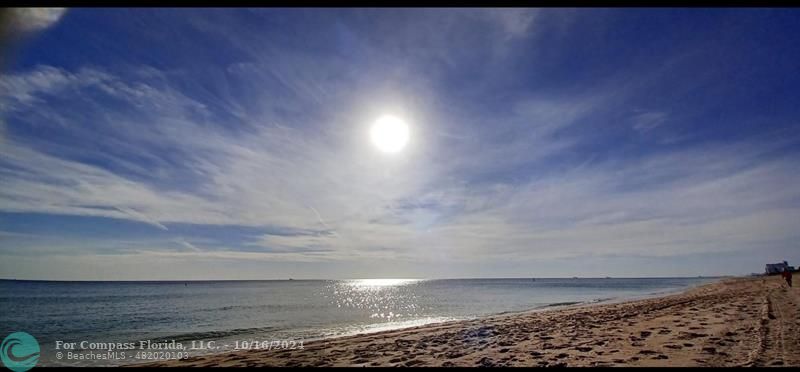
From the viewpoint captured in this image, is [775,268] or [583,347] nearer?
[583,347]

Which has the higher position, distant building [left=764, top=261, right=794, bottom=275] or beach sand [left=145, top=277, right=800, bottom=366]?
beach sand [left=145, top=277, right=800, bottom=366]

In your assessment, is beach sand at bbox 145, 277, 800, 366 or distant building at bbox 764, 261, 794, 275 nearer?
beach sand at bbox 145, 277, 800, 366

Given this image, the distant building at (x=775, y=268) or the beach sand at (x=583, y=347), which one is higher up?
the beach sand at (x=583, y=347)

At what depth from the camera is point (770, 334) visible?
1044cm

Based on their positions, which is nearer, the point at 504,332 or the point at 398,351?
the point at 398,351

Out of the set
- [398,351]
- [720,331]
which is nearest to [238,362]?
[398,351]

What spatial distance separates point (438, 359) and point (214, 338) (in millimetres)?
14983

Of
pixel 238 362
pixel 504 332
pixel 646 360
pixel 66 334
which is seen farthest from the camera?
pixel 66 334

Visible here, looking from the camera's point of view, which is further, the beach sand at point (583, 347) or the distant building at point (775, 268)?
the distant building at point (775, 268)

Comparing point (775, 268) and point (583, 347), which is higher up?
point (583, 347)
